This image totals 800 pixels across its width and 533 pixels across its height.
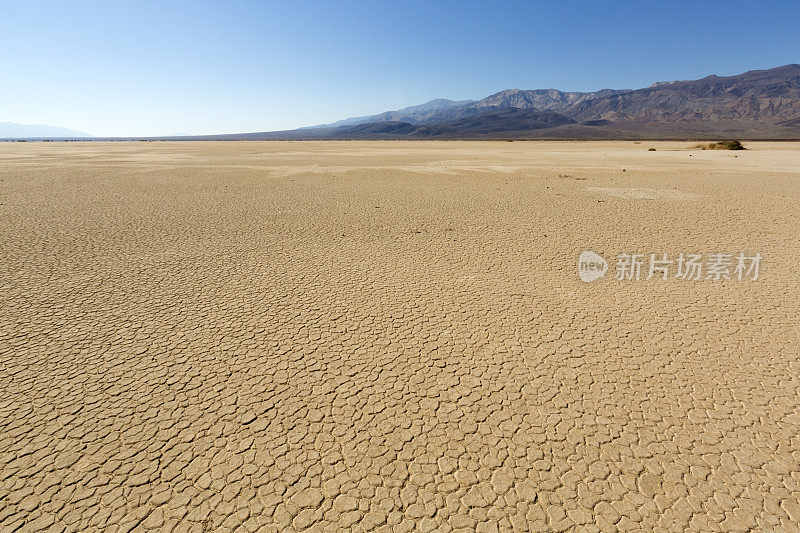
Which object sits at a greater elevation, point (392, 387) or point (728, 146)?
point (728, 146)

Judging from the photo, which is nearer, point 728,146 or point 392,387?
point 392,387

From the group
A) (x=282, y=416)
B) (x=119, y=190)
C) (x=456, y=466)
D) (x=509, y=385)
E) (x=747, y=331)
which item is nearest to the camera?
(x=456, y=466)

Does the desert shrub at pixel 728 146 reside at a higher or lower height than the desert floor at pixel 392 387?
higher

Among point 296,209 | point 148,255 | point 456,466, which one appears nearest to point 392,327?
point 456,466

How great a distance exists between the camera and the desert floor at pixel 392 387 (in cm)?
266

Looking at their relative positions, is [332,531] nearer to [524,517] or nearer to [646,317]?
[524,517]

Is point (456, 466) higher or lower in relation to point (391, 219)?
lower

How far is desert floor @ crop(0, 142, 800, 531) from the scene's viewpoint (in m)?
2.66

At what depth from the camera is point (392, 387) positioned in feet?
12.6

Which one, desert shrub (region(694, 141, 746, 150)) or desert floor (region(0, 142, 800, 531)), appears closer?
desert floor (region(0, 142, 800, 531))

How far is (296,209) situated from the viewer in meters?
12.4

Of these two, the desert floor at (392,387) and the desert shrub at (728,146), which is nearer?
the desert floor at (392,387)

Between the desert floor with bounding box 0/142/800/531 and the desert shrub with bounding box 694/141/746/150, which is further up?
the desert shrub with bounding box 694/141/746/150

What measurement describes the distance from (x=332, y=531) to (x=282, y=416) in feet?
4.06
